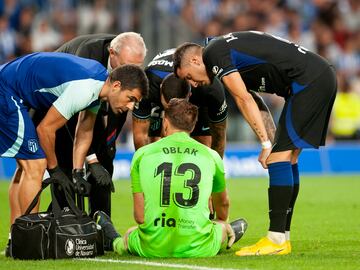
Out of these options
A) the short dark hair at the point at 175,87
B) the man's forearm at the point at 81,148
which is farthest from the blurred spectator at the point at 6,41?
the man's forearm at the point at 81,148

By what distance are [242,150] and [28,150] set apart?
39.8 feet

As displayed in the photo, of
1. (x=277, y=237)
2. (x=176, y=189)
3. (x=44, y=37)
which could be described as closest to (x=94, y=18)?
(x=44, y=37)

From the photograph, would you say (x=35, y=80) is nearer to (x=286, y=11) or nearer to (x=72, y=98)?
(x=72, y=98)

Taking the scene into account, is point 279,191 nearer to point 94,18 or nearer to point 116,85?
point 116,85

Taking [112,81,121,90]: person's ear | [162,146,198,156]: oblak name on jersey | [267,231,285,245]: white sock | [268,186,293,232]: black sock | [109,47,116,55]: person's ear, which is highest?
[109,47,116,55]: person's ear

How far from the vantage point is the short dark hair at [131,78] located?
28.6ft

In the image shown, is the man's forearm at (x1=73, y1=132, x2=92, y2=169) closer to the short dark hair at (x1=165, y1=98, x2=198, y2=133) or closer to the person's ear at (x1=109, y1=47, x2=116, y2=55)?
the person's ear at (x1=109, y1=47, x2=116, y2=55)

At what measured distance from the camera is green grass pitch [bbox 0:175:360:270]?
809 cm

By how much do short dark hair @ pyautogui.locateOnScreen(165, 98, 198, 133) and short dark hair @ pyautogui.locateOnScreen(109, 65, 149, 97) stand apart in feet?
1.62

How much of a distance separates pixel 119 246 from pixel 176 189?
98 cm

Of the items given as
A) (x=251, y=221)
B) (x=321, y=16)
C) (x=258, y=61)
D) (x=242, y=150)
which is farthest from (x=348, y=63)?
(x=258, y=61)

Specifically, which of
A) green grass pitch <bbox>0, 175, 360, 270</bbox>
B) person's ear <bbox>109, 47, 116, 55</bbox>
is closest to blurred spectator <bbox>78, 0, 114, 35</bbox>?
green grass pitch <bbox>0, 175, 360, 270</bbox>

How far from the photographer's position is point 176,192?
8.24 metres

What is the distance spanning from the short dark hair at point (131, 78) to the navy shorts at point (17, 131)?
3.07 feet
